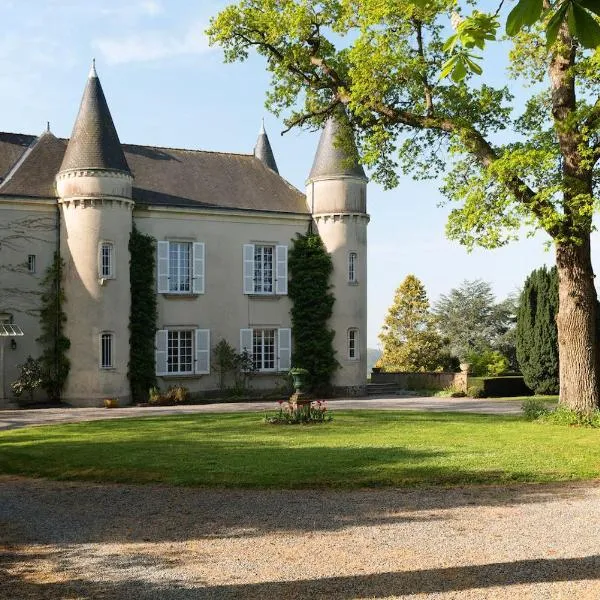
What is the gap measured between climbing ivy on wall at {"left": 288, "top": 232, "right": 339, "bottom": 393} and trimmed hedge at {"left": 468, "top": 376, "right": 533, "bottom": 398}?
17.3 feet

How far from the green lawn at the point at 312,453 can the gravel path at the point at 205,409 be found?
277cm

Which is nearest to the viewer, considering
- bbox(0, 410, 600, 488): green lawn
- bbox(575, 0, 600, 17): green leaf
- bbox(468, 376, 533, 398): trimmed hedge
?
bbox(575, 0, 600, 17): green leaf

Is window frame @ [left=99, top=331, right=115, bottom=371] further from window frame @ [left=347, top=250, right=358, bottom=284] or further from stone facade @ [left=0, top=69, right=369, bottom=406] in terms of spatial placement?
window frame @ [left=347, top=250, right=358, bottom=284]

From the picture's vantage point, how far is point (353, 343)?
29859mm

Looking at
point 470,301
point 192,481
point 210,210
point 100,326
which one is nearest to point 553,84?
point 192,481

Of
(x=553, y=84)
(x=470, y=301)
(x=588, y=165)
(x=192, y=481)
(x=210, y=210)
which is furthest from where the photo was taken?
(x=470, y=301)

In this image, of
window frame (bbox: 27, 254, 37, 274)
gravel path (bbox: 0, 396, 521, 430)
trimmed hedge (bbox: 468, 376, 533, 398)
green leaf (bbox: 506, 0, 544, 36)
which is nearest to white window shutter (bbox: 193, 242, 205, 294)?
gravel path (bbox: 0, 396, 521, 430)

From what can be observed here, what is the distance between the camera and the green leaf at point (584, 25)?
3060mm

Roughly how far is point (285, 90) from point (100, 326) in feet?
35.4

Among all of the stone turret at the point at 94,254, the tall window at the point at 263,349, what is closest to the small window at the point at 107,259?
the stone turret at the point at 94,254

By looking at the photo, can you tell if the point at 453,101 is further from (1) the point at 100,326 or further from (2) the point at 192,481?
(1) the point at 100,326

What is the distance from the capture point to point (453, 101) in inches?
702

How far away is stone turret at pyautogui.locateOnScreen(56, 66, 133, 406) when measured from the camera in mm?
25547

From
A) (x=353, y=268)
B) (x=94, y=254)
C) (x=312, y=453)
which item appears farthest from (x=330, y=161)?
(x=312, y=453)
